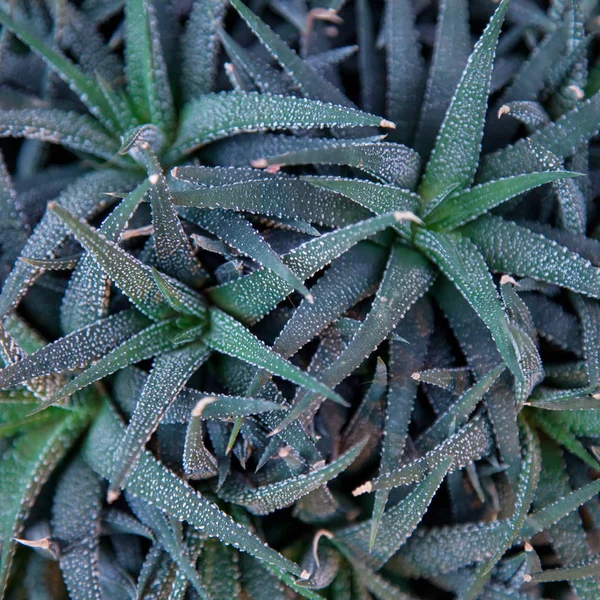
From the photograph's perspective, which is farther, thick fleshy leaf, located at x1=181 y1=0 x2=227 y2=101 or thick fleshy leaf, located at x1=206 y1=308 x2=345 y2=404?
thick fleshy leaf, located at x1=181 y1=0 x2=227 y2=101

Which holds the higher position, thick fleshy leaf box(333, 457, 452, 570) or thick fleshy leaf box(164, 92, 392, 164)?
thick fleshy leaf box(164, 92, 392, 164)

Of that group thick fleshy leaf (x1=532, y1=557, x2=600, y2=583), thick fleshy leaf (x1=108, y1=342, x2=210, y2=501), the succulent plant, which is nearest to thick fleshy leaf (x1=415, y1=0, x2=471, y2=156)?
the succulent plant

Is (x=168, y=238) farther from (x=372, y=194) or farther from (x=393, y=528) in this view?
(x=393, y=528)

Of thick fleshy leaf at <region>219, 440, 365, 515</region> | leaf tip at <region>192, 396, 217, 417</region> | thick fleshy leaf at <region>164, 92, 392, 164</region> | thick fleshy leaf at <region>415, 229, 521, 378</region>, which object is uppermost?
thick fleshy leaf at <region>164, 92, 392, 164</region>

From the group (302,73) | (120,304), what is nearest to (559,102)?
(302,73)

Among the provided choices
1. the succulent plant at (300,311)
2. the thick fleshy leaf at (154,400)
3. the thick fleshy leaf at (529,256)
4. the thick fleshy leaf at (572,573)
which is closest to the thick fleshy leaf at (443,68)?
the succulent plant at (300,311)

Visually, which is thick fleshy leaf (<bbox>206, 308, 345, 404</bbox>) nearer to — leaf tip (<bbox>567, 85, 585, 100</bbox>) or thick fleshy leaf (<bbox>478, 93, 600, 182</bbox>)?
Answer: thick fleshy leaf (<bbox>478, 93, 600, 182</bbox>)

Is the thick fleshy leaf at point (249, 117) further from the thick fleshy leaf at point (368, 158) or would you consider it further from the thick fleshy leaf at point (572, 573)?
the thick fleshy leaf at point (572, 573)

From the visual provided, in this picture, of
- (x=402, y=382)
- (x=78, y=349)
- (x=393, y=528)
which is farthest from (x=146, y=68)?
(x=393, y=528)

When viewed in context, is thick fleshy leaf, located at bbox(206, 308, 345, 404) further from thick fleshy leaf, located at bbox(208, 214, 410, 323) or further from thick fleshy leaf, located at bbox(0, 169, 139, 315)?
thick fleshy leaf, located at bbox(0, 169, 139, 315)
